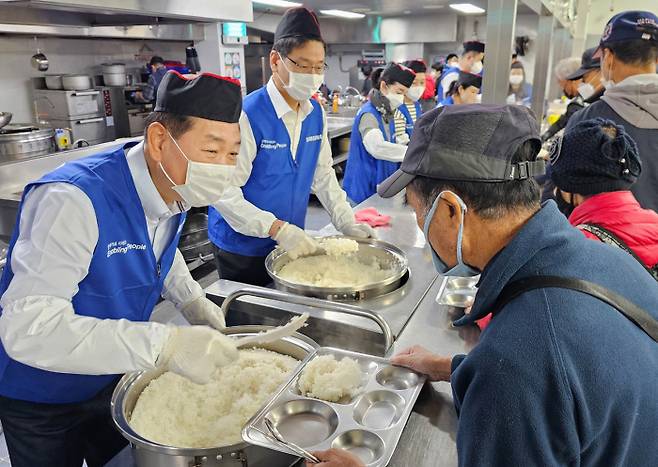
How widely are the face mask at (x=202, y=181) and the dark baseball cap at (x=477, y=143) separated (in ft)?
2.25

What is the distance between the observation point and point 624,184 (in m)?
1.75

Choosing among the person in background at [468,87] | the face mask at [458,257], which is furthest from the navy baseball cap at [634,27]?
the person in background at [468,87]

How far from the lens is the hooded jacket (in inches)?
89.7

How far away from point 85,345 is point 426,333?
0.99 meters

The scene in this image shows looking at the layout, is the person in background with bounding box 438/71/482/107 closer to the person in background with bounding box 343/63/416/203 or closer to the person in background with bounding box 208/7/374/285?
the person in background with bounding box 343/63/416/203

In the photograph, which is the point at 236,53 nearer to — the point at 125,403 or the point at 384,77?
the point at 384,77

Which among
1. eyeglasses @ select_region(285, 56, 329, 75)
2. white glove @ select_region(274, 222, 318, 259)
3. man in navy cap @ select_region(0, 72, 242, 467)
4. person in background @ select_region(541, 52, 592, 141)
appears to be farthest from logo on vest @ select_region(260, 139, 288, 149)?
person in background @ select_region(541, 52, 592, 141)

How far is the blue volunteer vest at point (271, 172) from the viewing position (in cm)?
241

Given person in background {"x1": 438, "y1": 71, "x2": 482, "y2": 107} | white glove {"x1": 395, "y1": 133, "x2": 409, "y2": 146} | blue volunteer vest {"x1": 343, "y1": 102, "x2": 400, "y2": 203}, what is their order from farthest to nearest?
person in background {"x1": 438, "y1": 71, "x2": 482, "y2": 107} < white glove {"x1": 395, "y1": 133, "x2": 409, "y2": 146} < blue volunteer vest {"x1": 343, "y1": 102, "x2": 400, "y2": 203}

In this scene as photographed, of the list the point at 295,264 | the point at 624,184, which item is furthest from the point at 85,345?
the point at 624,184

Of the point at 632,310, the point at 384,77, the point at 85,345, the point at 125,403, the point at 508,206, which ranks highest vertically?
the point at 384,77

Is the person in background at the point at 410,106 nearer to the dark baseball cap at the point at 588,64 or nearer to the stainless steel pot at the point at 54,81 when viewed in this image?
the dark baseball cap at the point at 588,64

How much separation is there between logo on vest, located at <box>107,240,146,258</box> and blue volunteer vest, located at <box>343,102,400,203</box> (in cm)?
249

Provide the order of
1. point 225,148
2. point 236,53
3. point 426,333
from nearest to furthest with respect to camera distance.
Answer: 1. point 225,148
2. point 426,333
3. point 236,53
